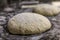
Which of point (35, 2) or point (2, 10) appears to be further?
point (35, 2)

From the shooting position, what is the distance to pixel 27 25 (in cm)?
230

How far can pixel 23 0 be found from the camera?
426cm

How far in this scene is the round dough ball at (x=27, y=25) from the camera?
7.46ft

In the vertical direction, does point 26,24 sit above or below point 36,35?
above

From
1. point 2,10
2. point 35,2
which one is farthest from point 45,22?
point 35,2

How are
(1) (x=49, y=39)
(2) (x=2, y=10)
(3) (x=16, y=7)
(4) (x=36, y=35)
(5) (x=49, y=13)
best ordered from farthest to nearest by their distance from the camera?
(3) (x=16, y=7) < (2) (x=2, y=10) < (5) (x=49, y=13) < (4) (x=36, y=35) < (1) (x=49, y=39)

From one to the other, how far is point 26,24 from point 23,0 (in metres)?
2.04

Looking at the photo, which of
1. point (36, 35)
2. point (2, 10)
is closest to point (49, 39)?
point (36, 35)

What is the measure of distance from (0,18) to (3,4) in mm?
700

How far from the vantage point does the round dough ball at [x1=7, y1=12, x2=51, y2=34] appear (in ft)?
7.46

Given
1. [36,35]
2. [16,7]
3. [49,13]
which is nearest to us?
[36,35]

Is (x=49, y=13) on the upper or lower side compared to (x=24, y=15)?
lower

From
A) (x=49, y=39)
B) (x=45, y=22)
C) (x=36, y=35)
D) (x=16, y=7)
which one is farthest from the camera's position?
(x=16, y=7)

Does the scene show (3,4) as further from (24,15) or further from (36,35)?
(36,35)
